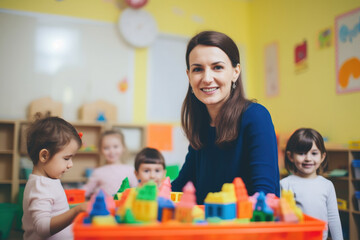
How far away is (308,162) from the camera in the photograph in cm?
177

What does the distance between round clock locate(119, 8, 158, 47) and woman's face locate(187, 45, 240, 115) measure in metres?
2.94

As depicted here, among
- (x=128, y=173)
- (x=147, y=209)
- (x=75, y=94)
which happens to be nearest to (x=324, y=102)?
(x=128, y=173)

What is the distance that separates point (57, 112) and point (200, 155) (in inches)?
103

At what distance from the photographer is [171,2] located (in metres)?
4.09

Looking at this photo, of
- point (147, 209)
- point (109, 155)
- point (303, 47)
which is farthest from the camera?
point (303, 47)

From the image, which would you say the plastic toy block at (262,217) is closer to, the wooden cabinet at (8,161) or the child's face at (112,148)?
the child's face at (112,148)

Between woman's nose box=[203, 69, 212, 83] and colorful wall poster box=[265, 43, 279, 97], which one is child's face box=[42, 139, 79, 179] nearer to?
woman's nose box=[203, 69, 212, 83]

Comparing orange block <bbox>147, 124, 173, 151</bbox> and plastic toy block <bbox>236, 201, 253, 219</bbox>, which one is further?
orange block <bbox>147, 124, 173, 151</bbox>

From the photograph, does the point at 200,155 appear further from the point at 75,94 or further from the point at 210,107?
the point at 75,94

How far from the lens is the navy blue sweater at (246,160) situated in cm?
92

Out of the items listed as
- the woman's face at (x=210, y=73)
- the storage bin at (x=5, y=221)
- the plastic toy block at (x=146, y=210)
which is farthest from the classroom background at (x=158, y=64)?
the plastic toy block at (x=146, y=210)

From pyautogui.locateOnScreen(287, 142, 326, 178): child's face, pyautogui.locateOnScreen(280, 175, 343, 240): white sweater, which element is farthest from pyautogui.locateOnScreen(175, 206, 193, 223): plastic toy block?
pyautogui.locateOnScreen(287, 142, 326, 178): child's face

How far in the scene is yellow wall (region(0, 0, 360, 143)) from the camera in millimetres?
2992

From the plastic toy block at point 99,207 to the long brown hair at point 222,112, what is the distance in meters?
0.55
